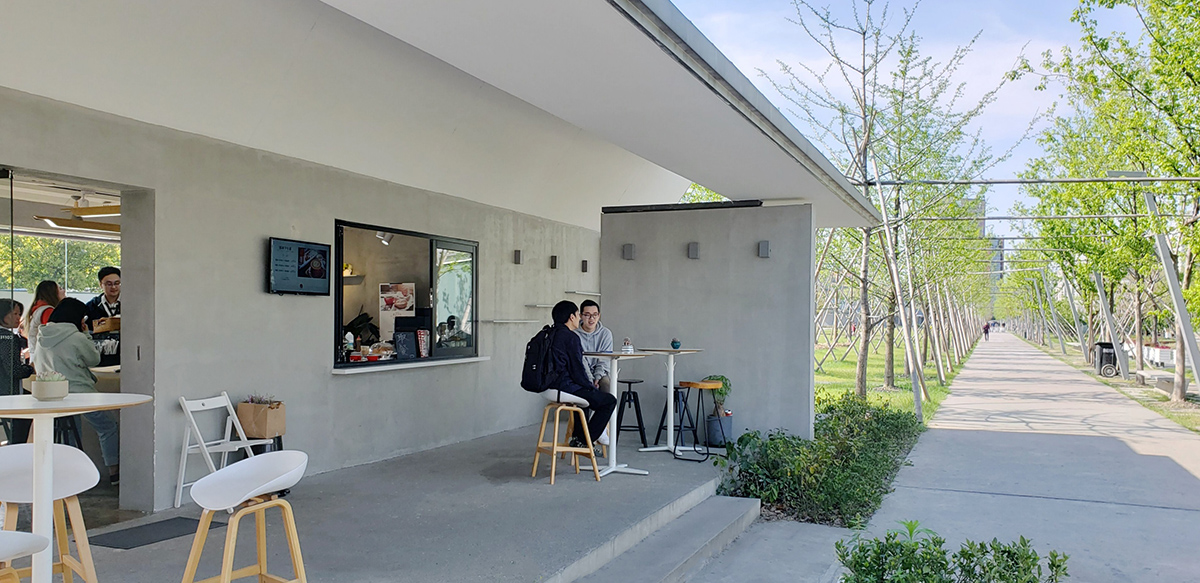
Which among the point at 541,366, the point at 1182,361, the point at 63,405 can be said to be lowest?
the point at 1182,361

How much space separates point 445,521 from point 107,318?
3.12 meters

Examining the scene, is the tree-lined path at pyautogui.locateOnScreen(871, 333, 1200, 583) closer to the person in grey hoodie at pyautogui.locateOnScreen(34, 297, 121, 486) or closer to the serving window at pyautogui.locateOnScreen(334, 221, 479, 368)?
the serving window at pyautogui.locateOnScreen(334, 221, 479, 368)

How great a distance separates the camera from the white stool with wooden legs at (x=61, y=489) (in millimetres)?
3205

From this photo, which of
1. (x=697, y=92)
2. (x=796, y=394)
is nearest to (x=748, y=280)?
(x=796, y=394)

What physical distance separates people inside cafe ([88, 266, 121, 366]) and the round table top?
3.02 meters

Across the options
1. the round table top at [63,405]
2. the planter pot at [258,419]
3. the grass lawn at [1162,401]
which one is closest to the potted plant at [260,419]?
the planter pot at [258,419]

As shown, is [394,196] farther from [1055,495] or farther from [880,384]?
[880,384]

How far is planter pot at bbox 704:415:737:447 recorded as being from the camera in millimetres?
7676

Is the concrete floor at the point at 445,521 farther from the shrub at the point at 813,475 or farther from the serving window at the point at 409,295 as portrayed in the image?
the serving window at the point at 409,295

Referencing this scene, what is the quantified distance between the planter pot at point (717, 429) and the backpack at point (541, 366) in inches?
82.4

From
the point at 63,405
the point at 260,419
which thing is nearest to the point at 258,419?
the point at 260,419

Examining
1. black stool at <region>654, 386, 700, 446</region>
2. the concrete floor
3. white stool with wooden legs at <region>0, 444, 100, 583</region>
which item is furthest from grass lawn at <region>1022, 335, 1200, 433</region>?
white stool with wooden legs at <region>0, 444, 100, 583</region>

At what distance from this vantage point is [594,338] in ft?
23.8

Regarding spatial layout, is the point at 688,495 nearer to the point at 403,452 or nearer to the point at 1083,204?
the point at 403,452
